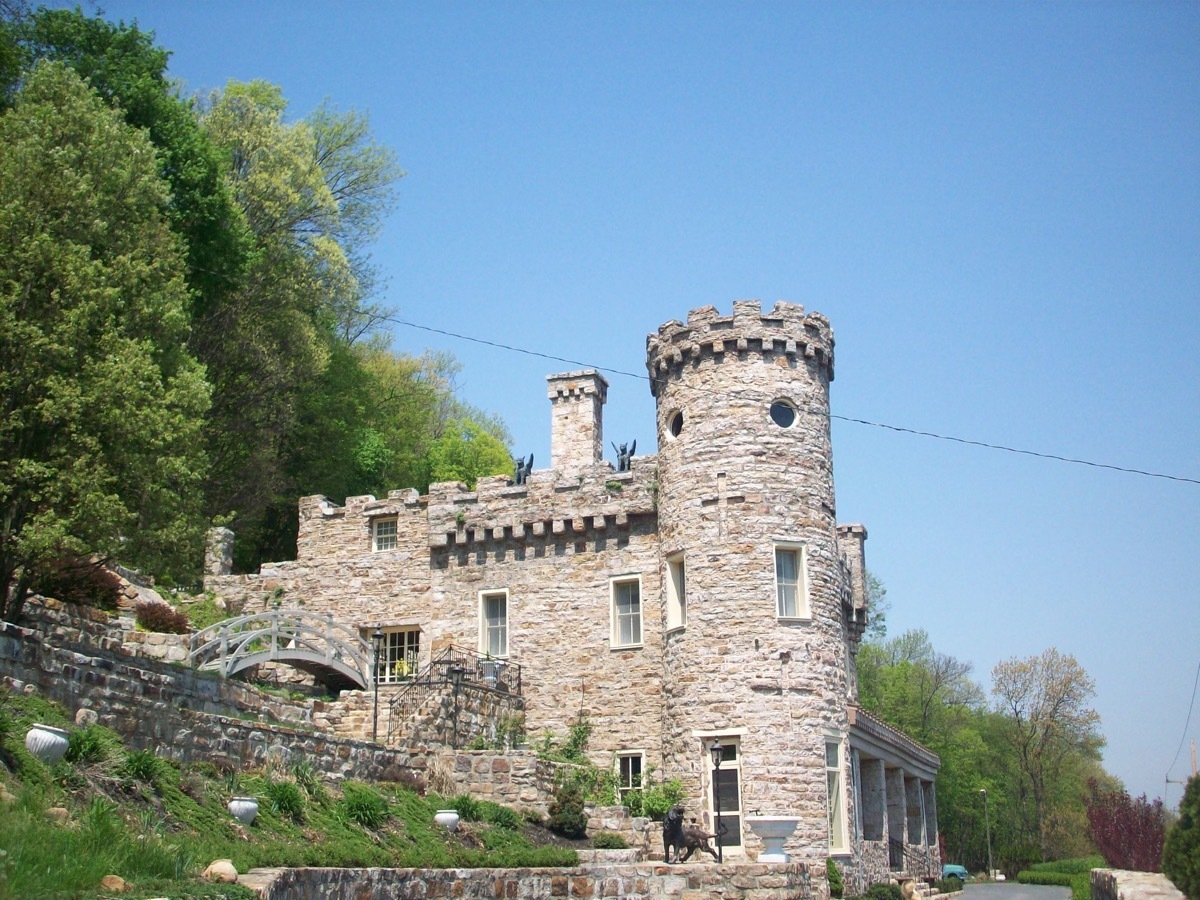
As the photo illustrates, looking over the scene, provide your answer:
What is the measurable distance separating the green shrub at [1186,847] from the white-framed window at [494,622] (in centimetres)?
1699

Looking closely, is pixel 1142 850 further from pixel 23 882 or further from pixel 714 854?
pixel 23 882

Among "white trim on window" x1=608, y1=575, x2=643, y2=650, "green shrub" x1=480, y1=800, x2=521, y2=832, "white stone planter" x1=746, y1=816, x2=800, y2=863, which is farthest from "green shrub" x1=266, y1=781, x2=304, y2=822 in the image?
"white trim on window" x1=608, y1=575, x2=643, y2=650

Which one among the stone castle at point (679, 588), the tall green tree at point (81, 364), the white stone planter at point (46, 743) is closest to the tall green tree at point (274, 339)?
the stone castle at point (679, 588)

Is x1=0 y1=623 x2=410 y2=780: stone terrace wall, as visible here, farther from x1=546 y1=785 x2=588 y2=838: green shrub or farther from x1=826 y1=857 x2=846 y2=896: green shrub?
x1=826 y1=857 x2=846 y2=896: green shrub

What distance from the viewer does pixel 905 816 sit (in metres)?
30.9

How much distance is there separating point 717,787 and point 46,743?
41.2ft

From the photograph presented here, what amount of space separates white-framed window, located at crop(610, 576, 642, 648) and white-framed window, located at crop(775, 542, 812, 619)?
3.50m

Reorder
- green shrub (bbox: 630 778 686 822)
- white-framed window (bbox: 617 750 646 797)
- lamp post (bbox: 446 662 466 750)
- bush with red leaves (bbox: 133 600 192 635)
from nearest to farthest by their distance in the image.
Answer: green shrub (bbox: 630 778 686 822), lamp post (bbox: 446 662 466 750), white-framed window (bbox: 617 750 646 797), bush with red leaves (bbox: 133 600 192 635)

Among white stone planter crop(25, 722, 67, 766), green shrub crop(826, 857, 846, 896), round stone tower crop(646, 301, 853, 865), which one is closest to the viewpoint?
white stone planter crop(25, 722, 67, 766)

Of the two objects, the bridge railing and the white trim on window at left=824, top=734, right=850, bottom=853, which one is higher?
the bridge railing

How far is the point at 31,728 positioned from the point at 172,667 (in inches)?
370

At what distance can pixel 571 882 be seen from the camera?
16703mm

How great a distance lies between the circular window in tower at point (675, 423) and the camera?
25.4 metres

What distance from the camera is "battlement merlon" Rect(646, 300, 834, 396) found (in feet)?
81.0
